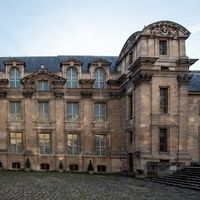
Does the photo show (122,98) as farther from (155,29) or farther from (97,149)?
(155,29)

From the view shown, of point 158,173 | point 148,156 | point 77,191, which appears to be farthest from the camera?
point 148,156

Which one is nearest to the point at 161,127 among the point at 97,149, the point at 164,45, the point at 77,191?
the point at 164,45

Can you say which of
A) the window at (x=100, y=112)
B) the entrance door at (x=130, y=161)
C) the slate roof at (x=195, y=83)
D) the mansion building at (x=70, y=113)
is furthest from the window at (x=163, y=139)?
the window at (x=100, y=112)

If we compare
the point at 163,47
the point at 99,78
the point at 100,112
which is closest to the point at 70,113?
the point at 100,112

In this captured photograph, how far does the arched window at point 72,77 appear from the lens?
4544 cm

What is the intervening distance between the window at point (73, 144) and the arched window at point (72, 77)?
5.11 meters

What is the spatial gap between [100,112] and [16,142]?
9.20 metres

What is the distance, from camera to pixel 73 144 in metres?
44.8

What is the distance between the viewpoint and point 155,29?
123 feet

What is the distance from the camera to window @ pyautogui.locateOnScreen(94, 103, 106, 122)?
45209mm

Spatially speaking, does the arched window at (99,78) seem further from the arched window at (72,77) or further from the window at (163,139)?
the window at (163,139)

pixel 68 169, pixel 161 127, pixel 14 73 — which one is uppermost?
pixel 14 73

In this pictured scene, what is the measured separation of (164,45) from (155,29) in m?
1.68

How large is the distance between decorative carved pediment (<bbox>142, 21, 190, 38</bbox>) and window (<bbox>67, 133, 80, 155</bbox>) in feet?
45.8
